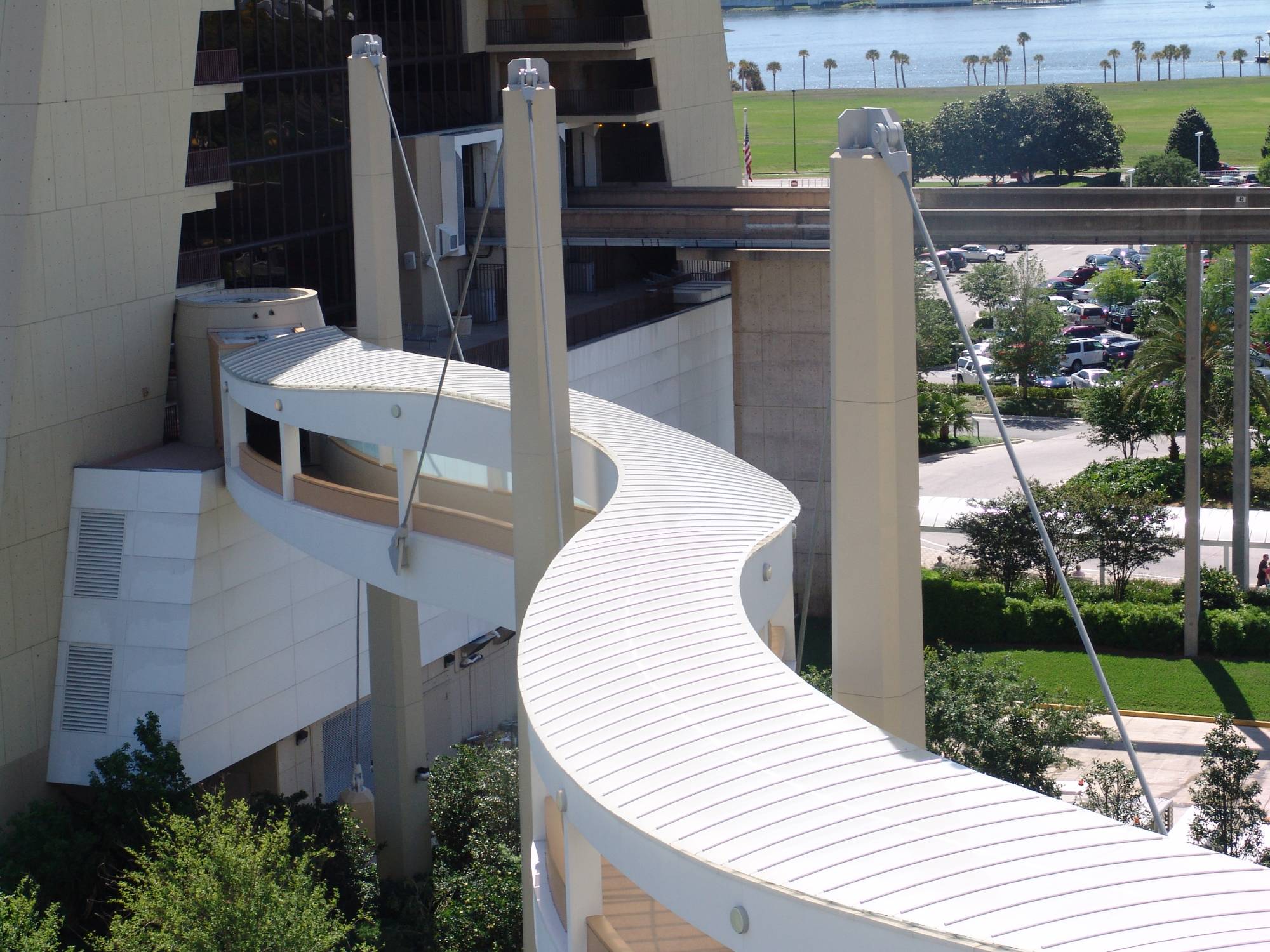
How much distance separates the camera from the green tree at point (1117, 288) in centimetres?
7750

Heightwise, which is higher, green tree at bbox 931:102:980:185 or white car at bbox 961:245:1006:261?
green tree at bbox 931:102:980:185

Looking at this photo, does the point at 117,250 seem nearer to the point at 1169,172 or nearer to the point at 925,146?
the point at 1169,172

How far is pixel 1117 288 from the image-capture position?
7769cm

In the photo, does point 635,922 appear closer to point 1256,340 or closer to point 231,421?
point 231,421

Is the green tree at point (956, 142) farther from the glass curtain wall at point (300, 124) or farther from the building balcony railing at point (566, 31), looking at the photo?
the glass curtain wall at point (300, 124)

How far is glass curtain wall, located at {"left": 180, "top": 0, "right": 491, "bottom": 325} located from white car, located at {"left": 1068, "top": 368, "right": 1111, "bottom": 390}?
34.2m

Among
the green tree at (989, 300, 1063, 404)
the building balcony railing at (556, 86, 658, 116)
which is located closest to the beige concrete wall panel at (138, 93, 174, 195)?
the building balcony railing at (556, 86, 658, 116)

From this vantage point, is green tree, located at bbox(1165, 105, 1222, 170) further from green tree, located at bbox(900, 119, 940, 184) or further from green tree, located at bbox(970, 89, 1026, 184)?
green tree, located at bbox(900, 119, 940, 184)

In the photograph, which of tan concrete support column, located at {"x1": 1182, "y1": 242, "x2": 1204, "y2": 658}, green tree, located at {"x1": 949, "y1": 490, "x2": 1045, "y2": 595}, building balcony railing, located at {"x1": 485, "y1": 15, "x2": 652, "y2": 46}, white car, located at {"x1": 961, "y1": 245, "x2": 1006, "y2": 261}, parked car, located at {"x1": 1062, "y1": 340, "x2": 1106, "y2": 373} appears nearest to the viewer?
tan concrete support column, located at {"x1": 1182, "y1": 242, "x2": 1204, "y2": 658}

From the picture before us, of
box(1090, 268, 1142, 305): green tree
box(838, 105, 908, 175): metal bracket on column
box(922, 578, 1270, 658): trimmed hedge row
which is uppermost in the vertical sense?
box(838, 105, 908, 175): metal bracket on column

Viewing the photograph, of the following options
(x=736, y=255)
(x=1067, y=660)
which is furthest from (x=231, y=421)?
(x=1067, y=660)

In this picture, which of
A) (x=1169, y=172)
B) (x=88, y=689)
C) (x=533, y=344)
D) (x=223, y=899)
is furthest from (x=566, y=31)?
(x=1169, y=172)

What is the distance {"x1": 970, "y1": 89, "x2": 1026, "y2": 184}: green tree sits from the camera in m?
120

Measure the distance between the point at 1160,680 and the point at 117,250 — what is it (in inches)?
895
